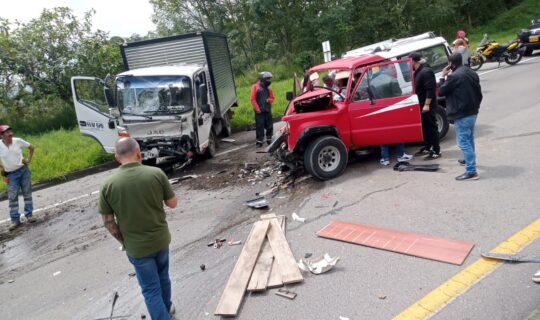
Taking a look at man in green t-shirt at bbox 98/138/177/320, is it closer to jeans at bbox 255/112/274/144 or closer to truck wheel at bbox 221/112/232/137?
jeans at bbox 255/112/274/144

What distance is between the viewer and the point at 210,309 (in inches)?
152

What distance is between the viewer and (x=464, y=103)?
5852 millimetres

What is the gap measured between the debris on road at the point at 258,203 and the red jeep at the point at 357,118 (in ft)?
3.29

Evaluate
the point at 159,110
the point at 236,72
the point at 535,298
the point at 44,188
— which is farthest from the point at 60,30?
the point at 535,298

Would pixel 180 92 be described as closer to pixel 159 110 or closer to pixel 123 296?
pixel 159 110

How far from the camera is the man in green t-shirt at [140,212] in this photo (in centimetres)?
335

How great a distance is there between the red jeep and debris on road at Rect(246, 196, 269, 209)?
39.5 inches

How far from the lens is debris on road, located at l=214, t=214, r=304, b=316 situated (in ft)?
12.7

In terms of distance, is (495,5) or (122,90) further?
(495,5)

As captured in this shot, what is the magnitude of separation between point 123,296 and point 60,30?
15.5m

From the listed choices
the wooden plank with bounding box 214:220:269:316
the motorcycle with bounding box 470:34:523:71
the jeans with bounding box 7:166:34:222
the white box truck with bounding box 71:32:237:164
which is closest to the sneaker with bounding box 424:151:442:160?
the wooden plank with bounding box 214:220:269:316

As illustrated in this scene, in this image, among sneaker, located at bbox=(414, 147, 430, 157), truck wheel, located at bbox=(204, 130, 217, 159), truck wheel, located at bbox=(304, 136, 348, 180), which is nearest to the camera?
truck wheel, located at bbox=(304, 136, 348, 180)

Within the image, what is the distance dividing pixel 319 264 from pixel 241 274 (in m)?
0.82

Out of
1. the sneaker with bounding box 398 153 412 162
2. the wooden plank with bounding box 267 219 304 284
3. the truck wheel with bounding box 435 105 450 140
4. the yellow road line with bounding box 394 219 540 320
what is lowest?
the yellow road line with bounding box 394 219 540 320
